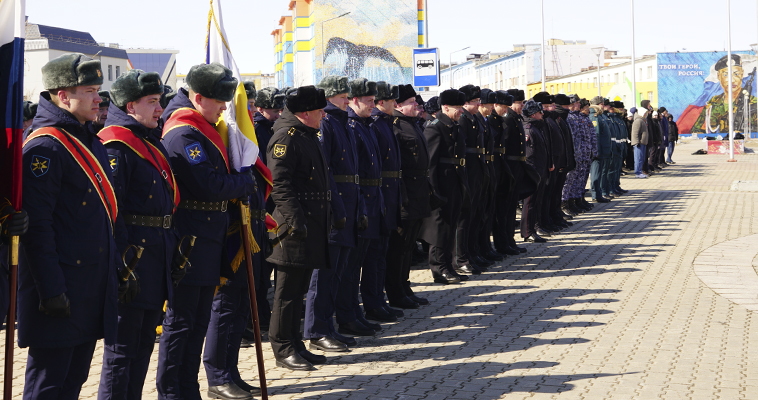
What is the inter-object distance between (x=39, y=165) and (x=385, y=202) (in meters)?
4.44

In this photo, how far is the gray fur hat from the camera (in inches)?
283

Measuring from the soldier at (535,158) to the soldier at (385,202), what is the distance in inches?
183

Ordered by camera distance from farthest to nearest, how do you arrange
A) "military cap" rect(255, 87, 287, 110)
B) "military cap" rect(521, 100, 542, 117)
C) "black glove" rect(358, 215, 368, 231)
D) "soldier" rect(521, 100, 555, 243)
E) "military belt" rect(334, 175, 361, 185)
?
"military cap" rect(521, 100, 542, 117) < "soldier" rect(521, 100, 555, 243) < "military cap" rect(255, 87, 287, 110) < "black glove" rect(358, 215, 368, 231) < "military belt" rect(334, 175, 361, 185)

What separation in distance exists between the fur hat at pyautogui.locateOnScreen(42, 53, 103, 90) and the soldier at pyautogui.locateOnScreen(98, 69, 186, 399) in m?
0.49

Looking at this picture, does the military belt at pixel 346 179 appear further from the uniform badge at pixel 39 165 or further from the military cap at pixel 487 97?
the military cap at pixel 487 97

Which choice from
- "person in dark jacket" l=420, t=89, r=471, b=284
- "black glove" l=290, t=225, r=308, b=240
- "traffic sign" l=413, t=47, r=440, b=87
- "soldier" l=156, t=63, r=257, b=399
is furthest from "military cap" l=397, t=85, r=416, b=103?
"traffic sign" l=413, t=47, r=440, b=87

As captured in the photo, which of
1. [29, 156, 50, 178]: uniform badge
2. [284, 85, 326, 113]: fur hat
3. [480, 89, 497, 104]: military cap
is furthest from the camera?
[480, 89, 497, 104]: military cap

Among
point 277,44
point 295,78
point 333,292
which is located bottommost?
point 333,292

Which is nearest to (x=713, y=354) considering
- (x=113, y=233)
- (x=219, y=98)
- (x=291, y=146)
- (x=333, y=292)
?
(x=333, y=292)

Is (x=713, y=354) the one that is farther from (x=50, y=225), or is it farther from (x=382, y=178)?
Answer: (x=50, y=225)

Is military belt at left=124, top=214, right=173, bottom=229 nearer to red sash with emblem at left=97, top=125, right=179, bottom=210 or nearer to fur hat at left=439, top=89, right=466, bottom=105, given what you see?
red sash with emblem at left=97, top=125, right=179, bottom=210

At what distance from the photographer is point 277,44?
125938mm

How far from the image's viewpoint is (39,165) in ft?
11.7

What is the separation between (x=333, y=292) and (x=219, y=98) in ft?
7.80
